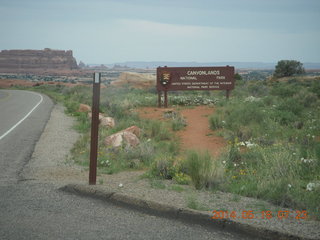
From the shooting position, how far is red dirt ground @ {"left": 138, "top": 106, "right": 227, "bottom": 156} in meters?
11.7

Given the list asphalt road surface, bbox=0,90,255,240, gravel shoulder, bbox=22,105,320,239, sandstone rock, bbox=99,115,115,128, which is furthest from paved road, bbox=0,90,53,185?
sandstone rock, bbox=99,115,115,128

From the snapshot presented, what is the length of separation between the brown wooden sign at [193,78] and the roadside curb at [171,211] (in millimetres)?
14934

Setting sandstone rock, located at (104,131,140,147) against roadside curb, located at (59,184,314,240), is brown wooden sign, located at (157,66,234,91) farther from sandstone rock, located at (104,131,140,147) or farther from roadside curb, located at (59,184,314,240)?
roadside curb, located at (59,184,314,240)

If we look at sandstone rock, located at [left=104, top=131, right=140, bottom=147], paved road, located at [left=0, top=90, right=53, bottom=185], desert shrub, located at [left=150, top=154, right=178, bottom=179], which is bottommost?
paved road, located at [left=0, top=90, right=53, bottom=185]

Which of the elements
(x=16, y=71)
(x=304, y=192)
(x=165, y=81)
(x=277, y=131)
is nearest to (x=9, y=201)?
(x=304, y=192)

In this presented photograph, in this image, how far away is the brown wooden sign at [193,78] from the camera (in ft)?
69.8

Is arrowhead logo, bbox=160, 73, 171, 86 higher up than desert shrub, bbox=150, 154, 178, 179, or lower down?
higher up

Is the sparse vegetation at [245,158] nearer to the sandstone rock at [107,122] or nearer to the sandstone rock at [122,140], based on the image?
the sandstone rock at [122,140]

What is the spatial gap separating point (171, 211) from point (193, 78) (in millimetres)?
17104

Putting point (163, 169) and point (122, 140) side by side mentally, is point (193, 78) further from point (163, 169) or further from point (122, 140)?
point (163, 169)

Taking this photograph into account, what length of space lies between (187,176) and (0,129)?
31.3 feet

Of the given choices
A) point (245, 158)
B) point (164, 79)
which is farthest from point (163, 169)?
point (164, 79)

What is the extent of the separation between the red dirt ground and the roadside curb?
326 centimetres
